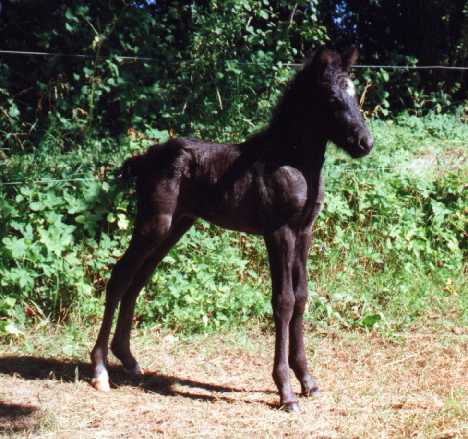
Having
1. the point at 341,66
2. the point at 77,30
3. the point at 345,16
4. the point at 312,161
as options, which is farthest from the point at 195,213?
the point at 345,16

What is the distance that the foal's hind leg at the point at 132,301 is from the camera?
15.5 ft

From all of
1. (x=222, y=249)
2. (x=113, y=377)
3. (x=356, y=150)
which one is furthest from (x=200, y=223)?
(x=356, y=150)

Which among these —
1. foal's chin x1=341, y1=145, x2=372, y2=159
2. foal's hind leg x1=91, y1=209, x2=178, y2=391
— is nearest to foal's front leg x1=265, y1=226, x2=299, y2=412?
foal's chin x1=341, y1=145, x2=372, y2=159

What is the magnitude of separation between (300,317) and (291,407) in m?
0.61

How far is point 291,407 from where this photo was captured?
4.13 metres

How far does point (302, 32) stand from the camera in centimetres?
737

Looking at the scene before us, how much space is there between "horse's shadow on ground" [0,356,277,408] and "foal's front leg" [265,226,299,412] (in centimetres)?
22

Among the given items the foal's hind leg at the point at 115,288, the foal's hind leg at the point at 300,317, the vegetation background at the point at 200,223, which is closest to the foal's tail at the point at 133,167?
the foal's hind leg at the point at 115,288

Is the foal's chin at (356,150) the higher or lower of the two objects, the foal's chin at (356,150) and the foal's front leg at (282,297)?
the higher

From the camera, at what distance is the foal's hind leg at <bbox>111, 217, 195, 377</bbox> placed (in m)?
4.73

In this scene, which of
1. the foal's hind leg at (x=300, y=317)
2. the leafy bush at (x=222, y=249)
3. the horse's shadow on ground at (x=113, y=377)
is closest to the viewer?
the foal's hind leg at (x=300, y=317)

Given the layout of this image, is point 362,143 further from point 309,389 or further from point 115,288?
point 115,288

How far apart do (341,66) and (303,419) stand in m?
2.26

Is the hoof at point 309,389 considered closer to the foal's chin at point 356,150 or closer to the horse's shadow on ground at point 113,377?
the horse's shadow on ground at point 113,377
